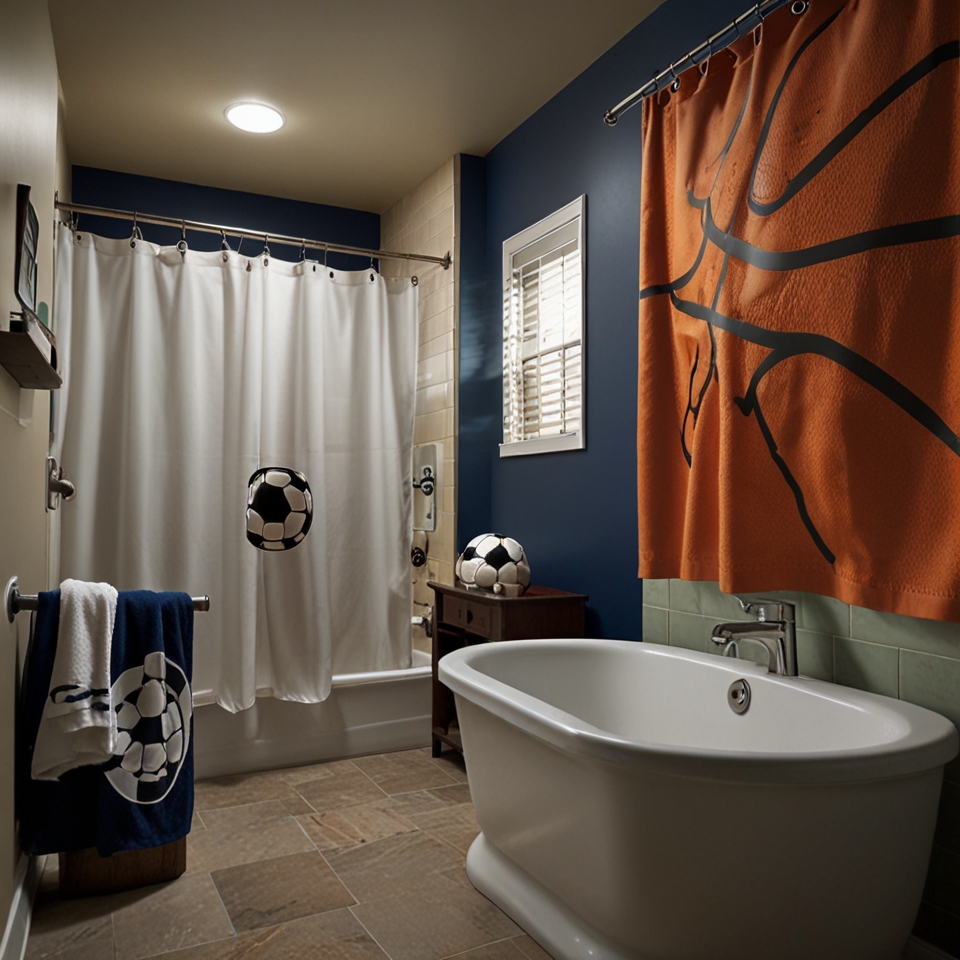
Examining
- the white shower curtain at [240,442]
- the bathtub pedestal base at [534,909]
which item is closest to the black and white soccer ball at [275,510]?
the white shower curtain at [240,442]

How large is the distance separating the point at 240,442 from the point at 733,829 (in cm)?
234

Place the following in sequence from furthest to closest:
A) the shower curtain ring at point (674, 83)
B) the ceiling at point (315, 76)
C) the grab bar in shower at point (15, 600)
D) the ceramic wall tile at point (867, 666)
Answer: the ceiling at point (315, 76), the shower curtain ring at point (674, 83), the ceramic wall tile at point (867, 666), the grab bar in shower at point (15, 600)

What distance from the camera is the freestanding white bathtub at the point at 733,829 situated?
1396 millimetres

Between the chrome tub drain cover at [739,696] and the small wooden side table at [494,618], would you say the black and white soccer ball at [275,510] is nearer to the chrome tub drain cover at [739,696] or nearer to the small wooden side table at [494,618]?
the small wooden side table at [494,618]

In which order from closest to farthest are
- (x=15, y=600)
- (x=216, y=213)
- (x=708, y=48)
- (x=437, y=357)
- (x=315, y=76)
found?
(x=15, y=600), (x=708, y=48), (x=315, y=76), (x=437, y=357), (x=216, y=213)

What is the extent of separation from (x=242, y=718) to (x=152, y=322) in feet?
5.16

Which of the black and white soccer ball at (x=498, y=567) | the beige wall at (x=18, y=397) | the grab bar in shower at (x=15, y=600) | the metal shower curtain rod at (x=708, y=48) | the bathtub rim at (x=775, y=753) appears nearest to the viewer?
the bathtub rim at (x=775, y=753)

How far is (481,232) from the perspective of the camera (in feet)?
12.4

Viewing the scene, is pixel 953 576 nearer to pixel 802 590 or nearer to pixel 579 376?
pixel 802 590

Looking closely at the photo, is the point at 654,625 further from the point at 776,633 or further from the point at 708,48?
the point at 708,48

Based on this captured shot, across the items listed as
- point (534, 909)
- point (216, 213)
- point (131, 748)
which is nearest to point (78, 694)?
point (131, 748)

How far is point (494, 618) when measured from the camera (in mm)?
2859

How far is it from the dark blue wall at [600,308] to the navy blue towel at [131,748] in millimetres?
1461

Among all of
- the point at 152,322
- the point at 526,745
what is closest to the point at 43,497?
the point at 152,322
